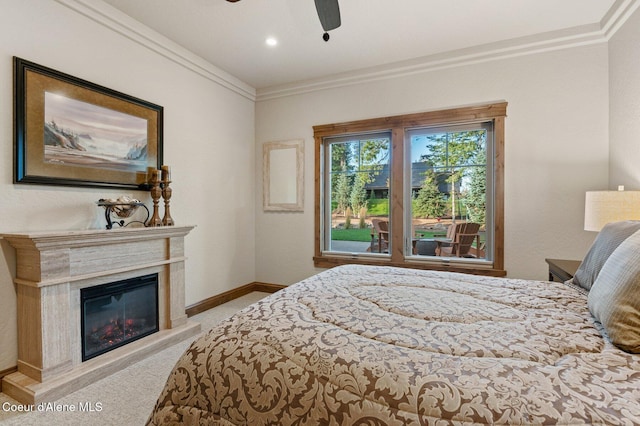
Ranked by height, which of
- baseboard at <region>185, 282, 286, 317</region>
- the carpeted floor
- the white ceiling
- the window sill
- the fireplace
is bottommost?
the carpeted floor

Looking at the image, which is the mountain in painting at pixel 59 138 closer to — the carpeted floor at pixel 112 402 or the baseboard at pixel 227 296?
the carpeted floor at pixel 112 402

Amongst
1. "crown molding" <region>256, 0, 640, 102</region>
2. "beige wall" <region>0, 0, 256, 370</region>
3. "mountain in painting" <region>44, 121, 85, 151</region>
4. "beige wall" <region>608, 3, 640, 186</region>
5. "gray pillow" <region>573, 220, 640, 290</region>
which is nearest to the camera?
"gray pillow" <region>573, 220, 640, 290</region>

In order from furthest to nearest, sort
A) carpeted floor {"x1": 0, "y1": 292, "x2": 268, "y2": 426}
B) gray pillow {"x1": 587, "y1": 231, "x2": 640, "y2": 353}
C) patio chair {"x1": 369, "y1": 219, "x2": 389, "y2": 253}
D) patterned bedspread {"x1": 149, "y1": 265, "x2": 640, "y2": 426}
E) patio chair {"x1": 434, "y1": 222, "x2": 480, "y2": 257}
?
1. patio chair {"x1": 369, "y1": 219, "x2": 389, "y2": 253}
2. patio chair {"x1": 434, "y1": 222, "x2": 480, "y2": 257}
3. carpeted floor {"x1": 0, "y1": 292, "x2": 268, "y2": 426}
4. gray pillow {"x1": 587, "y1": 231, "x2": 640, "y2": 353}
5. patterned bedspread {"x1": 149, "y1": 265, "x2": 640, "y2": 426}

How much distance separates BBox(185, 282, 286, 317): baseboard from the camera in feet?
11.1

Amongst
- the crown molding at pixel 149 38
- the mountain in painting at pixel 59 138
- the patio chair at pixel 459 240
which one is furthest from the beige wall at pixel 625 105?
the mountain in painting at pixel 59 138

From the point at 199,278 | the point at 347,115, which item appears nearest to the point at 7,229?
the point at 199,278

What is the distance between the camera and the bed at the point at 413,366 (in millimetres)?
727

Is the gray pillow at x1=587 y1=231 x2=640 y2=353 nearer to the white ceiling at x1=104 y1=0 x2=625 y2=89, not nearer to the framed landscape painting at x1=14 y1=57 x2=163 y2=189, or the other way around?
the white ceiling at x1=104 y1=0 x2=625 y2=89

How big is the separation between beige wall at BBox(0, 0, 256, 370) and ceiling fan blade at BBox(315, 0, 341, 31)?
1869 millimetres

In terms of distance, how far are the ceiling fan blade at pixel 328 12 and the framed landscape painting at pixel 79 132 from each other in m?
1.84

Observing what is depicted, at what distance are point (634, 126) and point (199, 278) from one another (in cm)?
422

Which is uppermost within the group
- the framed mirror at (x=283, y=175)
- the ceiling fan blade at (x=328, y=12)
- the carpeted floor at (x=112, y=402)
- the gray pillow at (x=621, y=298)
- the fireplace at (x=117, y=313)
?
the ceiling fan blade at (x=328, y=12)

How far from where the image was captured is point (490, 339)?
3.23 ft

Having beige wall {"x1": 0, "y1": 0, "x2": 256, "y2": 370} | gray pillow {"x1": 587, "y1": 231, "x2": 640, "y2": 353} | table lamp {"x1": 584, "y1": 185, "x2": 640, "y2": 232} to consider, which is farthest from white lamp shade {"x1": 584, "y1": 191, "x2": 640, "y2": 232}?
beige wall {"x1": 0, "y1": 0, "x2": 256, "y2": 370}
